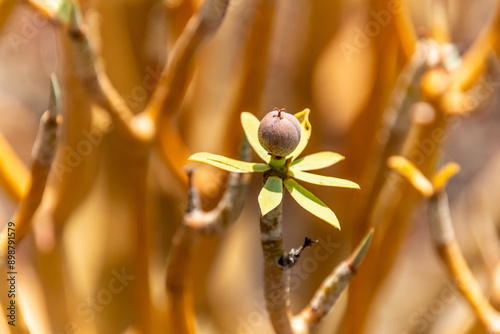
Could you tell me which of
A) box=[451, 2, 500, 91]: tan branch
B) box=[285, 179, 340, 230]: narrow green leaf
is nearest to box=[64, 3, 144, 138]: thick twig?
box=[285, 179, 340, 230]: narrow green leaf

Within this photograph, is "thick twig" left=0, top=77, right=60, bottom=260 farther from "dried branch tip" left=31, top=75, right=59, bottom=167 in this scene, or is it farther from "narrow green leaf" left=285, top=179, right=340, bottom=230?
"narrow green leaf" left=285, top=179, right=340, bottom=230

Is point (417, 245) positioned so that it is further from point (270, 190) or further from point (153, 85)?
point (270, 190)

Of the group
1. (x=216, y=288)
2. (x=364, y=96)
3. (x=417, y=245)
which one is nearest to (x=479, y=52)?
(x=364, y=96)

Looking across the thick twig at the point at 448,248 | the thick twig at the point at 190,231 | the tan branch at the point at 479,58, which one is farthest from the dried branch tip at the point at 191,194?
the tan branch at the point at 479,58

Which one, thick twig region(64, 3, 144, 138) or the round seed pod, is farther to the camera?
thick twig region(64, 3, 144, 138)

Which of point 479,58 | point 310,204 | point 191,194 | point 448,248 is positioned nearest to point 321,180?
point 310,204

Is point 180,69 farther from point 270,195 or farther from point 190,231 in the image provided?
point 270,195

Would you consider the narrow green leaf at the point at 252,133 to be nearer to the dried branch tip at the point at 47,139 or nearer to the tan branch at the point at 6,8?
the dried branch tip at the point at 47,139
